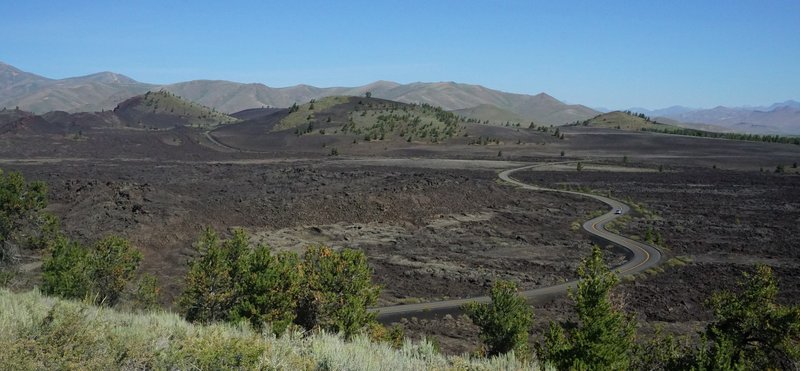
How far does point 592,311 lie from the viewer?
1454 centimetres

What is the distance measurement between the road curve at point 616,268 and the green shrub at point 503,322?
3706 mm

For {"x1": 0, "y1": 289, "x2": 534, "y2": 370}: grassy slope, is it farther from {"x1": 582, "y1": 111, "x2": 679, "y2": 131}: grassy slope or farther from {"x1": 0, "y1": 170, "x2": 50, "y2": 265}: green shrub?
{"x1": 582, "y1": 111, "x2": 679, "y2": 131}: grassy slope

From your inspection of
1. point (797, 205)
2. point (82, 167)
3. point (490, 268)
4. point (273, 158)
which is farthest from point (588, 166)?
point (82, 167)

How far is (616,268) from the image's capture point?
37.8 m

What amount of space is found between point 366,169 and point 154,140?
5899 cm

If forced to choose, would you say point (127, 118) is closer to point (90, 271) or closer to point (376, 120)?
point (376, 120)

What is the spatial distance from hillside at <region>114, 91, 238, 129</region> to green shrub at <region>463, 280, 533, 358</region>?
15605 cm

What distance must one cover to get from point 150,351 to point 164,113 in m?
184

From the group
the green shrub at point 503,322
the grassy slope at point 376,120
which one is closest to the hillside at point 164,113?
the grassy slope at point 376,120

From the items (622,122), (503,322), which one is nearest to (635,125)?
(622,122)

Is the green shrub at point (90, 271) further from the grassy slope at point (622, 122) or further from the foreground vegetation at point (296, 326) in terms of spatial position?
the grassy slope at point (622, 122)

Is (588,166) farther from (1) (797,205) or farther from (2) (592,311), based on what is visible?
(2) (592,311)

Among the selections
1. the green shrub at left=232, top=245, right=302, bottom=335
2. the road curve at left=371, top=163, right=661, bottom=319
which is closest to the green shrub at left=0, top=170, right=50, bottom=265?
the green shrub at left=232, top=245, right=302, bottom=335

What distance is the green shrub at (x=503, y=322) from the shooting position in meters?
19.2
